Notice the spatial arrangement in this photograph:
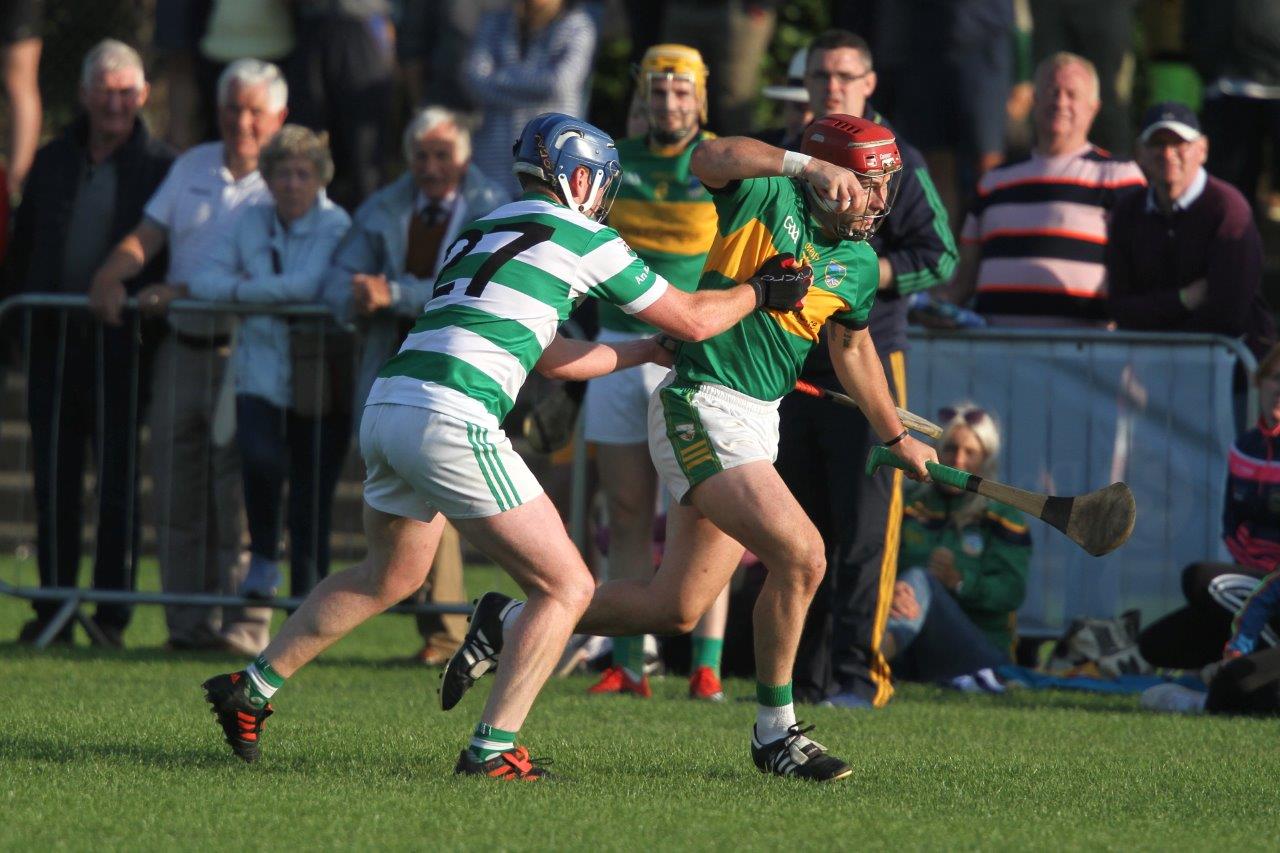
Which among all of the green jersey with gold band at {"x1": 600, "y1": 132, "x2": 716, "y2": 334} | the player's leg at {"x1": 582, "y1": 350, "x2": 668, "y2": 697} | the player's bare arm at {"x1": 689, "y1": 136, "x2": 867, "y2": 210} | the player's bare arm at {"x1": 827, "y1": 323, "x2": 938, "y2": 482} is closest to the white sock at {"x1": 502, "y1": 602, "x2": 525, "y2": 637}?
the player's bare arm at {"x1": 827, "y1": 323, "x2": 938, "y2": 482}

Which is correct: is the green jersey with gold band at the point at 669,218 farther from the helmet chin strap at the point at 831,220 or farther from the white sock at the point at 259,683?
the white sock at the point at 259,683

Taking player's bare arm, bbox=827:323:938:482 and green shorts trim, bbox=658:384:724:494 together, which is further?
player's bare arm, bbox=827:323:938:482

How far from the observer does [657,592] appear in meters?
6.84

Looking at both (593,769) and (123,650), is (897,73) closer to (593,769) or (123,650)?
(123,650)

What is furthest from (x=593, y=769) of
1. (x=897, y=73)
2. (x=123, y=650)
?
(x=897, y=73)

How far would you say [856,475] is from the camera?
8523 millimetres

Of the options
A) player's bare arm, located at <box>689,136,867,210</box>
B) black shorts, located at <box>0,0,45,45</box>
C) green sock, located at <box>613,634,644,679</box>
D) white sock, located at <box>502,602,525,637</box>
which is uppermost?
black shorts, located at <box>0,0,45,45</box>

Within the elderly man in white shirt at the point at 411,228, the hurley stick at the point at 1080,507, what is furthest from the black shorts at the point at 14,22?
the hurley stick at the point at 1080,507

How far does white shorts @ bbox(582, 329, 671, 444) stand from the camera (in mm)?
8992

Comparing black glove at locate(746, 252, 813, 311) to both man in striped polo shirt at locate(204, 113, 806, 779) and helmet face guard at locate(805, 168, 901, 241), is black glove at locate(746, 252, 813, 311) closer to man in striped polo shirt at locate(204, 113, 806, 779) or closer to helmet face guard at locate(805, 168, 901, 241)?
man in striped polo shirt at locate(204, 113, 806, 779)

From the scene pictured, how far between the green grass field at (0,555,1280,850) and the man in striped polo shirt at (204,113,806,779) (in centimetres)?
44

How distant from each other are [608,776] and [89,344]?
17.0ft

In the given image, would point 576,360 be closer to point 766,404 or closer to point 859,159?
point 766,404

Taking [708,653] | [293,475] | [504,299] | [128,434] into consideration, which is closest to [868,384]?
[504,299]
